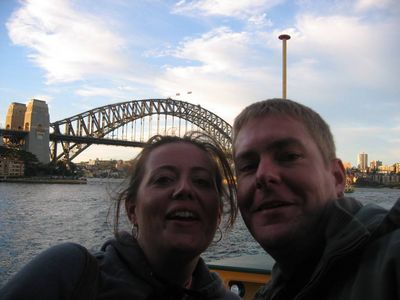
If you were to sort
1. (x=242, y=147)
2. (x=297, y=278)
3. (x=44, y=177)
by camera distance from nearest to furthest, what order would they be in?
1. (x=297, y=278)
2. (x=242, y=147)
3. (x=44, y=177)

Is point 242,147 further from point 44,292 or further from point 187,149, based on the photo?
point 44,292

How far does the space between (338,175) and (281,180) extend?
1.11 ft

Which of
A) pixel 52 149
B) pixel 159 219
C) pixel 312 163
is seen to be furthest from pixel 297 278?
pixel 52 149

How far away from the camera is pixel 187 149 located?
2104 millimetres

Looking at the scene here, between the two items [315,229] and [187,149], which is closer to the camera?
[315,229]

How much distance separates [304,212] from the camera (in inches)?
60.4

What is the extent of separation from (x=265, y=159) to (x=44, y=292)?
0.88 meters

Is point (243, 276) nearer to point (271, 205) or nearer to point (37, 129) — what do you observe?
point (271, 205)

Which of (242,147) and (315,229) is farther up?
(242,147)

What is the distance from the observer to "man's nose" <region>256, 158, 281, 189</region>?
5.12ft

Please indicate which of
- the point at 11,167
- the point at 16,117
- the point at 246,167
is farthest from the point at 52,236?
the point at 16,117

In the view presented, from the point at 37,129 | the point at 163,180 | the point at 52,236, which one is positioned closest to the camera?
the point at 163,180

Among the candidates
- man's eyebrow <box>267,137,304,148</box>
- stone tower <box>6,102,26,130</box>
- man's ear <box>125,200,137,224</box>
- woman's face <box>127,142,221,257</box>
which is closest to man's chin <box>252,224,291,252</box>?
man's eyebrow <box>267,137,304,148</box>

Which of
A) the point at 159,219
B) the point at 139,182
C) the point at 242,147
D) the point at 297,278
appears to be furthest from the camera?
the point at 139,182
